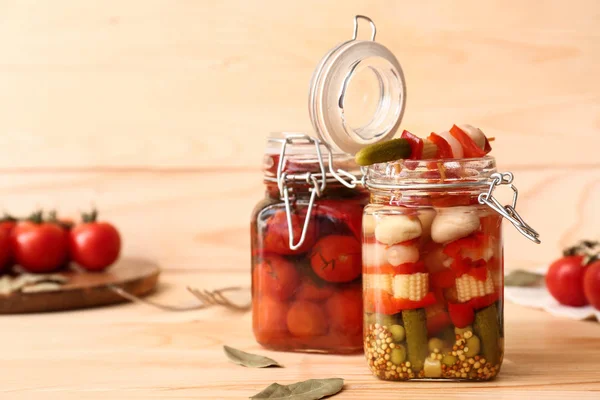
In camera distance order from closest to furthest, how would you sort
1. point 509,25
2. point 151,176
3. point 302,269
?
1. point 302,269
2. point 509,25
3. point 151,176

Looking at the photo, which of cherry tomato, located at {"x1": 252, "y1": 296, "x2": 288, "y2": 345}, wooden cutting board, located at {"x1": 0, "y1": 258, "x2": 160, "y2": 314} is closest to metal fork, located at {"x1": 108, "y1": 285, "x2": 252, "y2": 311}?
wooden cutting board, located at {"x1": 0, "y1": 258, "x2": 160, "y2": 314}

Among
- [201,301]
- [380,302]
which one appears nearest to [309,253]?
[380,302]

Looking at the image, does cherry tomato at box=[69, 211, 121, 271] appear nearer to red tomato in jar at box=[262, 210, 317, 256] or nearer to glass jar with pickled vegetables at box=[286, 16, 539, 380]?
red tomato in jar at box=[262, 210, 317, 256]

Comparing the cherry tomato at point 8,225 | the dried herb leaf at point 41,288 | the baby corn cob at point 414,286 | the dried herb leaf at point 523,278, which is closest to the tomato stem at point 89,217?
the cherry tomato at point 8,225

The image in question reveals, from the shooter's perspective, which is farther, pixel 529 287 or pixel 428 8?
pixel 428 8

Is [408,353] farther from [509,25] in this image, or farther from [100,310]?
[509,25]

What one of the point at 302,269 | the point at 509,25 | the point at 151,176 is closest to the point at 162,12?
the point at 151,176

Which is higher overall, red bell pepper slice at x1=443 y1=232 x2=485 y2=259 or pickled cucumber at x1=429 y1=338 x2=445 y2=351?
red bell pepper slice at x1=443 y1=232 x2=485 y2=259

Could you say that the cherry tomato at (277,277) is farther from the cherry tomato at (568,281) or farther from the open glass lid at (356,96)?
the cherry tomato at (568,281)
